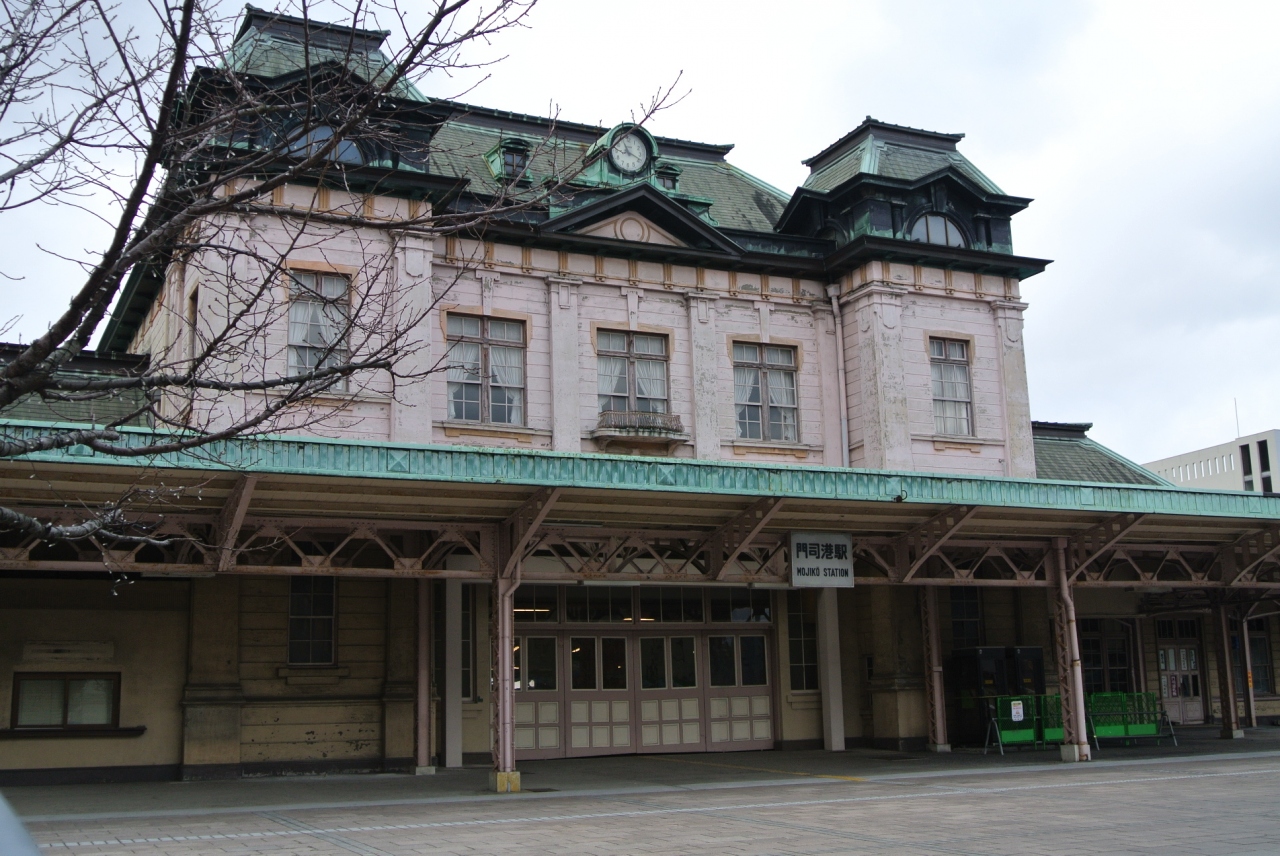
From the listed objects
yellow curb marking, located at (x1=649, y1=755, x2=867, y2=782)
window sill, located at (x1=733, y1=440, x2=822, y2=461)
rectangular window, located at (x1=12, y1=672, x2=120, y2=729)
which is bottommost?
yellow curb marking, located at (x1=649, y1=755, x2=867, y2=782)

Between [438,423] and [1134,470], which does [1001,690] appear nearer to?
[1134,470]

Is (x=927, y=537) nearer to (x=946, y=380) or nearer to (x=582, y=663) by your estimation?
(x=946, y=380)

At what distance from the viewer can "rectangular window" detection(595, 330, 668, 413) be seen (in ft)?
74.7

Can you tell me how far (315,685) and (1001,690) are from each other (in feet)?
41.1

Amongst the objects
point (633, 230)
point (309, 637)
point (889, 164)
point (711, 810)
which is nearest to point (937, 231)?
point (889, 164)

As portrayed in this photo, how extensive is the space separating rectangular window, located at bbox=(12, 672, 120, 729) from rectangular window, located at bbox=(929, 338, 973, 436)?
15.0 meters

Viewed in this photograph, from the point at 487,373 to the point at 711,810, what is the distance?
960 cm

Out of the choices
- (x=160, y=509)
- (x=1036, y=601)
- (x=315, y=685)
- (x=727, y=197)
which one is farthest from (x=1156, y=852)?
(x=727, y=197)

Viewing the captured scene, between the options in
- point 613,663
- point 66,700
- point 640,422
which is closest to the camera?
point 66,700

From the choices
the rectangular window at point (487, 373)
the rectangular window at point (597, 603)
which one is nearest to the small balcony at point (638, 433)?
the rectangular window at point (487, 373)

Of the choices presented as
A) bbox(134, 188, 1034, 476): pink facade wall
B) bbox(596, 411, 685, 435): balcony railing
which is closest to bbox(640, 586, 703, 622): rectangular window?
bbox(134, 188, 1034, 476): pink facade wall

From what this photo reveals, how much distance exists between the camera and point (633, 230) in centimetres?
2344

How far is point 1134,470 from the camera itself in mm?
28906

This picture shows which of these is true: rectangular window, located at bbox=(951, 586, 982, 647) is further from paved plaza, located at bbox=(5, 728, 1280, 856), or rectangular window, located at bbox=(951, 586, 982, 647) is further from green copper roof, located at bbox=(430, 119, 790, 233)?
green copper roof, located at bbox=(430, 119, 790, 233)
